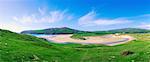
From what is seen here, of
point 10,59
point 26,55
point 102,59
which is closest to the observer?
point 10,59

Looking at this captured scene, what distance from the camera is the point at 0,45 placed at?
4841cm

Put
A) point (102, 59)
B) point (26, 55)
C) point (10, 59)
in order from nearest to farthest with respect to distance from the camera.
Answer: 1. point (10, 59)
2. point (26, 55)
3. point (102, 59)

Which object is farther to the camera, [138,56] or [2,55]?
[138,56]

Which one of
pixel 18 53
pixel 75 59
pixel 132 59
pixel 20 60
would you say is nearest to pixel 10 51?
pixel 18 53

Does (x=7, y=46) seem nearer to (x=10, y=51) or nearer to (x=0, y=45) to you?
(x=0, y=45)

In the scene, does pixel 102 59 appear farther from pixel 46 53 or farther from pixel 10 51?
pixel 10 51

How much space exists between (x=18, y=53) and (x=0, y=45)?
5.23 m

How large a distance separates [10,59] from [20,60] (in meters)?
1.16

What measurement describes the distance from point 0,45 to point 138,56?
55.6 feet

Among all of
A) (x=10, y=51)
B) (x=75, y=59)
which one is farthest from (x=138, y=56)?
(x=10, y=51)

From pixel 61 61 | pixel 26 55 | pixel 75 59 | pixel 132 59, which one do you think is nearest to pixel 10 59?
pixel 26 55

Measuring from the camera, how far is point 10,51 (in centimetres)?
4497

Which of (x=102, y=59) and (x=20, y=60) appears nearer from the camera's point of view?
(x=20, y=60)

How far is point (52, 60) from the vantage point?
44.5 m
